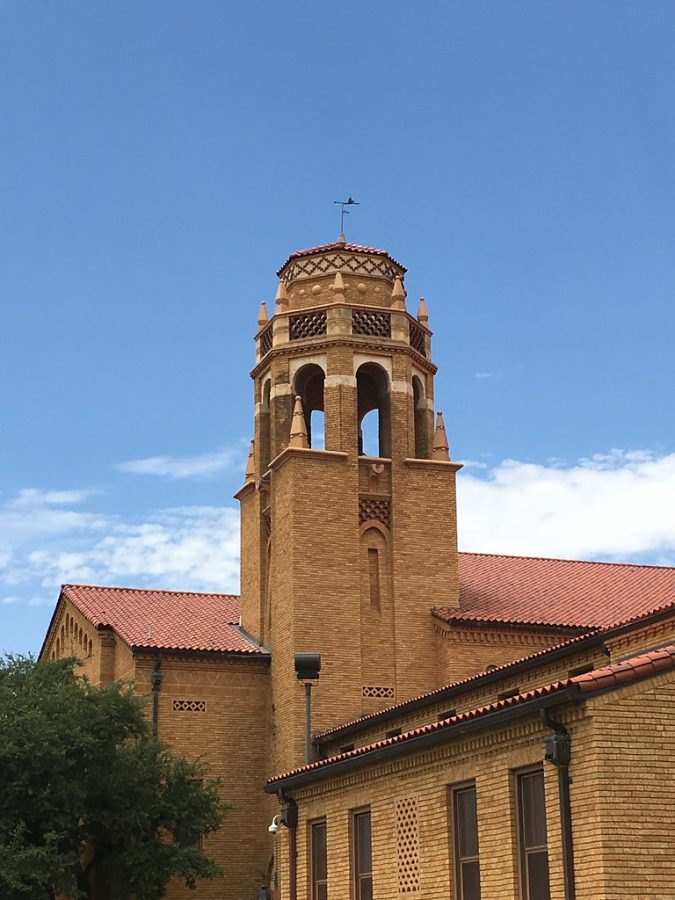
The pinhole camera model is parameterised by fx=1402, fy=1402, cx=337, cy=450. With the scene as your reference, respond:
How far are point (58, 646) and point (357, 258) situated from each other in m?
14.7

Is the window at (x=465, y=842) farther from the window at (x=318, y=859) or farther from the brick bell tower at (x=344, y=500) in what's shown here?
the brick bell tower at (x=344, y=500)

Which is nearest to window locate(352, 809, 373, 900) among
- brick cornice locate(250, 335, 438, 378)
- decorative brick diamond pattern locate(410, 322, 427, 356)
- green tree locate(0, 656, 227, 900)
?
green tree locate(0, 656, 227, 900)

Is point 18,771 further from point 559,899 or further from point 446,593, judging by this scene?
point 559,899

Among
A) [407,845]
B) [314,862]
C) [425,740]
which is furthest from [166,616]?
[425,740]

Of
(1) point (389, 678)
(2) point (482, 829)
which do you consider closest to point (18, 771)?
(1) point (389, 678)

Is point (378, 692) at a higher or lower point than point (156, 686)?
lower

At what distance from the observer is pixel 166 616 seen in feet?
128

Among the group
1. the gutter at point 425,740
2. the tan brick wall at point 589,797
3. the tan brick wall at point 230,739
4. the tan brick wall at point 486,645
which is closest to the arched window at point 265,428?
the tan brick wall at point 230,739

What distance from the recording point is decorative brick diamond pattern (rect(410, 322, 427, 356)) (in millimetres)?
39916

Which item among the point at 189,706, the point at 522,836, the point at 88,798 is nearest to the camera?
the point at 522,836

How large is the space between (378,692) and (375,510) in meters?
4.86

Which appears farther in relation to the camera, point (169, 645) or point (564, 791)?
point (169, 645)

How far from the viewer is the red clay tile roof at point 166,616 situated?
36594 millimetres

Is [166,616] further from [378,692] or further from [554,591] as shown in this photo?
[554,591]
